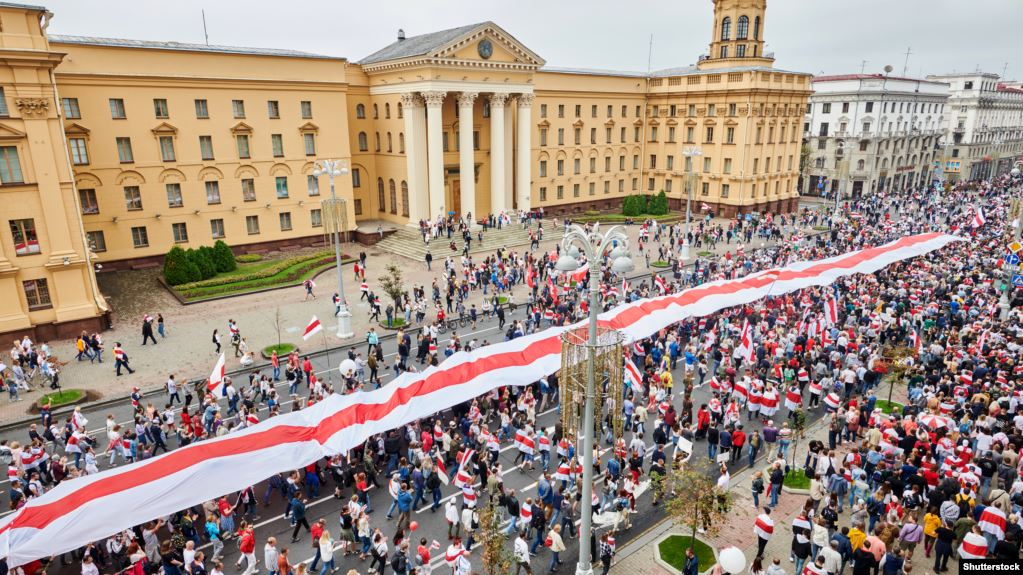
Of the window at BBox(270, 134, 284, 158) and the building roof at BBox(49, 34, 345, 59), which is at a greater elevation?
the building roof at BBox(49, 34, 345, 59)

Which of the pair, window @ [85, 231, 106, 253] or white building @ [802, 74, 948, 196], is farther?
white building @ [802, 74, 948, 196]

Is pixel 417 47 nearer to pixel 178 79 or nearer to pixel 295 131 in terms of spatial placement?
pixel 295 131

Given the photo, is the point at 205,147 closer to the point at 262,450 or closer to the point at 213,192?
the point at 213,192

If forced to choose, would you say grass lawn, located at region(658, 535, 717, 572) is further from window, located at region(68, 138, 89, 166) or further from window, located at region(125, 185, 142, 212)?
window, located at region(68, 138, 89, 166)

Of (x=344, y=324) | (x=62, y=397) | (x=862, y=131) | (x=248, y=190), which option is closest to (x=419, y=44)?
(x=248, y=190)

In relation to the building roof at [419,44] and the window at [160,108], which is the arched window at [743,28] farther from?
the window at [160,108]

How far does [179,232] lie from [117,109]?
27.8 ft

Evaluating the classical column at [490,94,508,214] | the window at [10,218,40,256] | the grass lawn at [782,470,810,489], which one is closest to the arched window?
the classical column at [490,94,508,214]

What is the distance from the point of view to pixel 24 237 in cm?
2781

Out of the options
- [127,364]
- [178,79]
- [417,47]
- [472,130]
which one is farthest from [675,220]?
[127,364]

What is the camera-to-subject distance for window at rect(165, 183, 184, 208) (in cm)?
4056

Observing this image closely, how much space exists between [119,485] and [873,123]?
90.8 m

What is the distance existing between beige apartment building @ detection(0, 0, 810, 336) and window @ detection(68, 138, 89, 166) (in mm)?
121

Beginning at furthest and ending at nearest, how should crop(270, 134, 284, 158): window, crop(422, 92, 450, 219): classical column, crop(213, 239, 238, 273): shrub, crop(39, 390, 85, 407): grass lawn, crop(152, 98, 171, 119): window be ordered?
crop(422, 92, 450, 219): classical column, crop(270, 134, 284, 158): window, crop(213, 239, 238, 273): shrub, crop(152, 98, 171, 119): window, crop(39, 390, 85, 407): grass lawn
